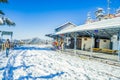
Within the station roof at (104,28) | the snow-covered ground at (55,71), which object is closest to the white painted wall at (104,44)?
the station roof at (104,28)

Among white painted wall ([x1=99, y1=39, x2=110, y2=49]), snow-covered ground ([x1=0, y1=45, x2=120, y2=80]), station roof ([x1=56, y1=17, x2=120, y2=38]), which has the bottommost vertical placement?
snow-covered ground ([x1=0, y1=45, x2=120, y2=80])

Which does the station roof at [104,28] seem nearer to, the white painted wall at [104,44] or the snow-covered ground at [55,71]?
the snow-covered ground at [55,71]

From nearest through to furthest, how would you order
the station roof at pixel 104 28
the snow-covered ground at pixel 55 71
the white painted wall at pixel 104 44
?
the snow-covered ground at pixel 55 71 < the station roof at pixel 104 28 < the white painted wall at pixel 104 44

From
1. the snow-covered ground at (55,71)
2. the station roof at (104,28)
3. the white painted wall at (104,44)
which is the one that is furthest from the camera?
the white painted wall at (104,44)

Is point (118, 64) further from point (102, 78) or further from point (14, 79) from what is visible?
point (14, 79)

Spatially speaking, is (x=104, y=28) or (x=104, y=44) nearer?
(x=104, y=28)

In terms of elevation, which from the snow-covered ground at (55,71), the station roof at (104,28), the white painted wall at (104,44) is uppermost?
the station roof at (104,28)

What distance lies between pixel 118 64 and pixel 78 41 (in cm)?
2173

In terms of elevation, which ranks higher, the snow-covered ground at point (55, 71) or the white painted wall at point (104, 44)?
the white painted wall at point (104, 44)

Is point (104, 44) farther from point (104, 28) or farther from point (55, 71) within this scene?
point (55, 71)

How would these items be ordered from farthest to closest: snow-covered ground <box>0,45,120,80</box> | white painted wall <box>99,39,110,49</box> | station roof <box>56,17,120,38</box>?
white painted wall <box>99,39,110,49</box>
station roof <box>56,17,120,38</box>
snow-covered ground <box>0,45,120,80</box>

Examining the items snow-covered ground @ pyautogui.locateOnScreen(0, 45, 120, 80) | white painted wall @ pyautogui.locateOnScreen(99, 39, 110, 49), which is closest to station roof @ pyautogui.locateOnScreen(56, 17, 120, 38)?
snow-covered ground @ pyautogui.locateOnScreen(0, 45, 120, 80)

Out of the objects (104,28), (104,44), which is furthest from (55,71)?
(104,44)

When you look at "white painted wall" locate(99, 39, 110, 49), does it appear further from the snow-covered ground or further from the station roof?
the snow-covered ground
